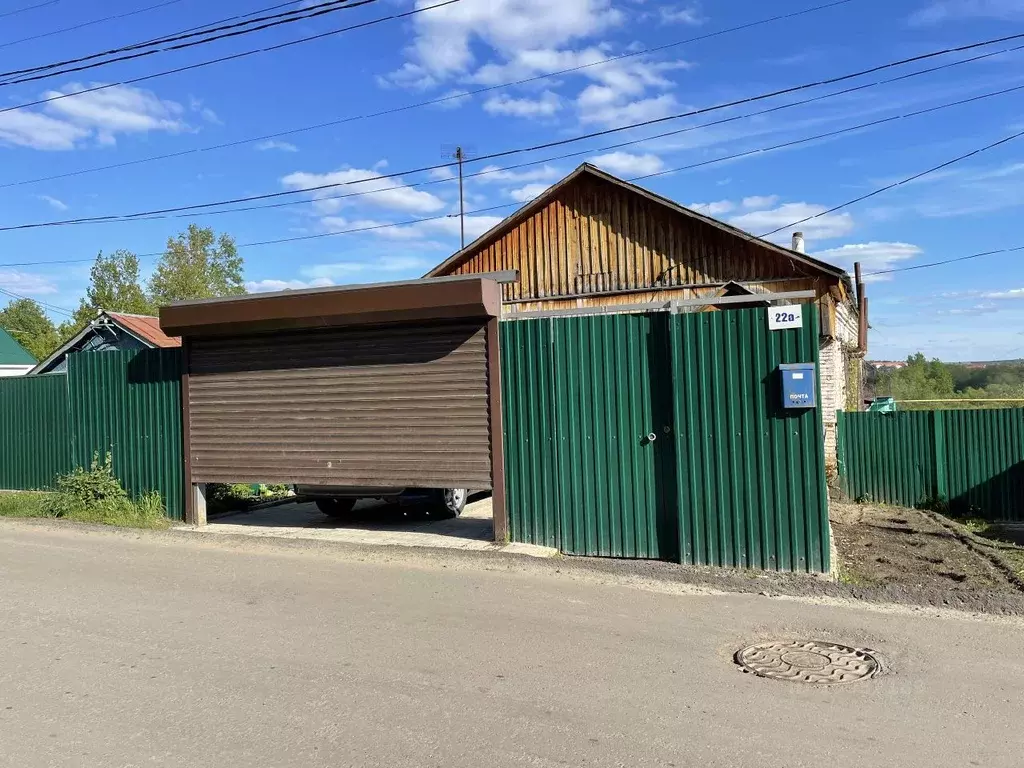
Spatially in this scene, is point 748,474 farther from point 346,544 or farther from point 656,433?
point 346,544

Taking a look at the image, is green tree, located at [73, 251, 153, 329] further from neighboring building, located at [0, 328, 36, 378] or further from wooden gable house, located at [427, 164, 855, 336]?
wooden gable house, located at [427, 164, 855, 336]

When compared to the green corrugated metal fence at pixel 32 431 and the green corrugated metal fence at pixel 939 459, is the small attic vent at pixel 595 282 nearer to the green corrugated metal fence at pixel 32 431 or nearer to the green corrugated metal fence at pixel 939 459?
the green corrugated metal fence at pixel 939 459

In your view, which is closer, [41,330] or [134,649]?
[134,649]

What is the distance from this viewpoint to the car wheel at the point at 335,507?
35.9 ft

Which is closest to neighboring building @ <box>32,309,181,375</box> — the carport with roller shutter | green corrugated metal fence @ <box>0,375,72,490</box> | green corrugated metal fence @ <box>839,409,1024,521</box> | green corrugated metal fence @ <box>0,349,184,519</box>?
green corrugated metal fence @ <box>0,375,72,490</box>

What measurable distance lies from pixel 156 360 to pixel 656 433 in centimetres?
650

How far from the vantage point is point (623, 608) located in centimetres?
625

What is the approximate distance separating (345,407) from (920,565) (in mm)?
6036

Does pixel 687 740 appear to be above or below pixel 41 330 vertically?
below

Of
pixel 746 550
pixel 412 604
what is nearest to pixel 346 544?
pixel 412 604

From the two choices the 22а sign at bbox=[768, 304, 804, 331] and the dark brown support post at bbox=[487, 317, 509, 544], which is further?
the dark brown support post at bbox=[487, 317, 509, 544]

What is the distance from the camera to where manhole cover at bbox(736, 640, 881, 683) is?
475 cm

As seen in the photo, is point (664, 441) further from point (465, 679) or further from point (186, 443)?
point (186, 443)

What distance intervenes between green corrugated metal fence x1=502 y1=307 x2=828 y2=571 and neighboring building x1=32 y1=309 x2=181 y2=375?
16.2 meters
